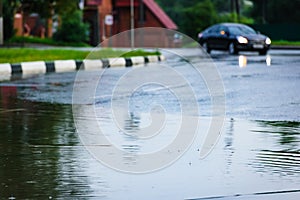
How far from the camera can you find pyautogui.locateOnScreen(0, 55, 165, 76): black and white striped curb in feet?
73.5

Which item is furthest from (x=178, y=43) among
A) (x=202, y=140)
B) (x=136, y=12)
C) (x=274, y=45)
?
(x=202, y=140)

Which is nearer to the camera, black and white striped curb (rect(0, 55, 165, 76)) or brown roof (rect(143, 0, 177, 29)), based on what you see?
black and white striped curb (rect(0, 55, 165, 76))

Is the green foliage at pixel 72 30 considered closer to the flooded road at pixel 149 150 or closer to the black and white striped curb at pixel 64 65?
the black and white striped curb at pixel 64 65

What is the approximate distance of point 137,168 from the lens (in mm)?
7578

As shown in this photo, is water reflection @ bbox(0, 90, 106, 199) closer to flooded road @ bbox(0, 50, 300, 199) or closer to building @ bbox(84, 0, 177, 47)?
flooded road @ bbox(0, 50, 300, 199)

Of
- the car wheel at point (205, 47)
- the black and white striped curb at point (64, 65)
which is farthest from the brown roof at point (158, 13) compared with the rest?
the black and white striped curb at point (64, 65)

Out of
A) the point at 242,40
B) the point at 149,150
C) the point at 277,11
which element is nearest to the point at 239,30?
the point at 242,40

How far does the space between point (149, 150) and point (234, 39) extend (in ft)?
92.0

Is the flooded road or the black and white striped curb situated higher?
the flooded road

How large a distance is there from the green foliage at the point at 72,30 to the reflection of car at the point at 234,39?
9929mm

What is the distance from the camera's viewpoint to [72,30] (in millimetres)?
48375

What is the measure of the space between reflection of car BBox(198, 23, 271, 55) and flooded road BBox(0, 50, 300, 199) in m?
19.6

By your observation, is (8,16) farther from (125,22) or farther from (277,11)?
(277,11)

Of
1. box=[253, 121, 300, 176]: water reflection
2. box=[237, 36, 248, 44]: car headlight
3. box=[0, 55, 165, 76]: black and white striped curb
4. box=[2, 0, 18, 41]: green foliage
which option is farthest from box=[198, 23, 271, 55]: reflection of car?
box=[253, 121, 300, 176]: water reflection
